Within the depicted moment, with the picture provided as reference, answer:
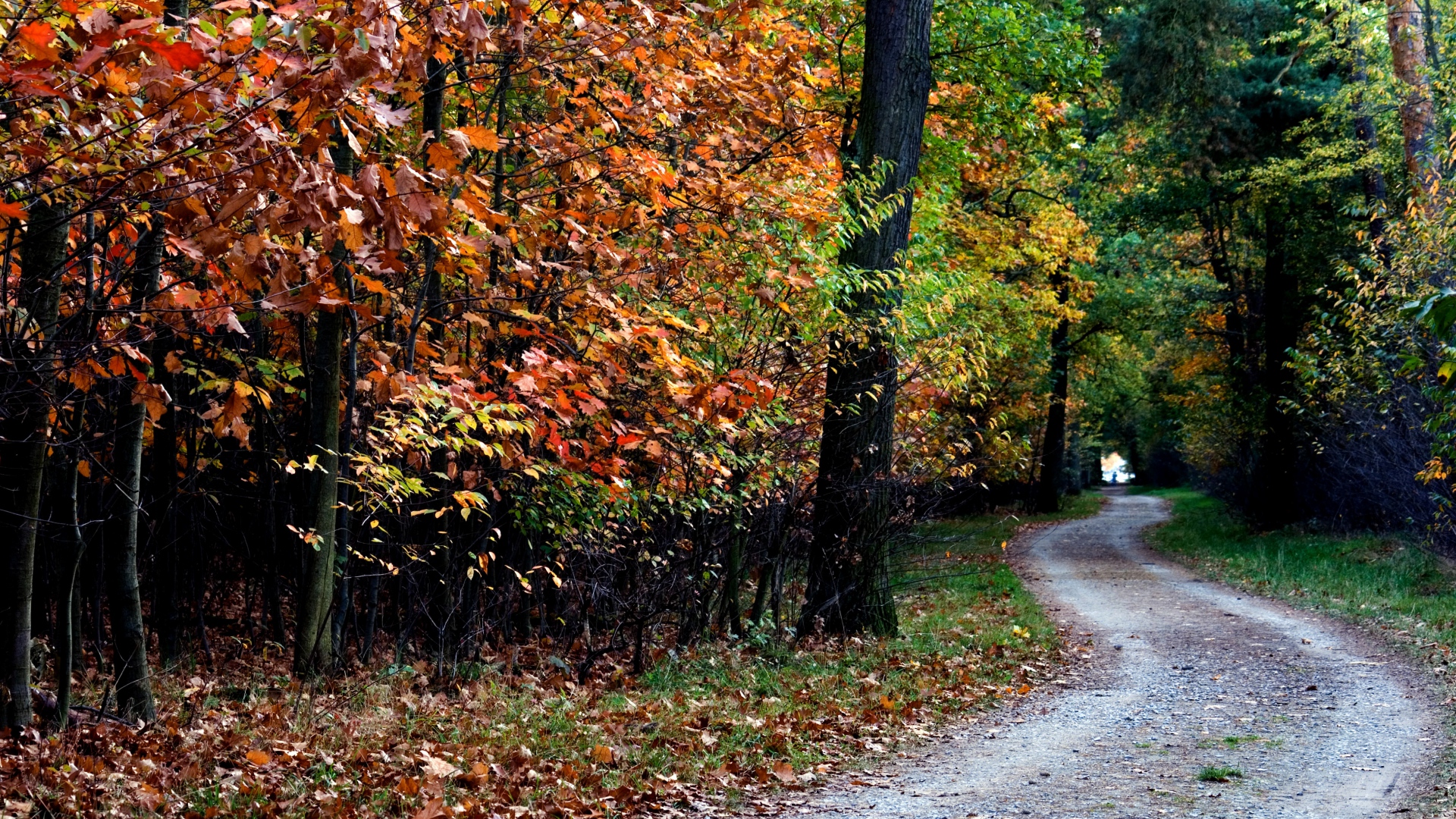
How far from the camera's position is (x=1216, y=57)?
71.2 feet

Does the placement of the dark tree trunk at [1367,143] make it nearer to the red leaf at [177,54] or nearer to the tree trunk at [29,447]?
the tree trunk at [29,447]

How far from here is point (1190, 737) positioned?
26.4 feet

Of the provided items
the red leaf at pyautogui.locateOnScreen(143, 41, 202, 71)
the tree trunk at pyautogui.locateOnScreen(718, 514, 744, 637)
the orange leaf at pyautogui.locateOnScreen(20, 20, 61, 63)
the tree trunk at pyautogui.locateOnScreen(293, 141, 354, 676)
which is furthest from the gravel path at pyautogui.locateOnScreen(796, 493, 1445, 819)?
the orange leaf at pyautogui.locateOnScreen(20, 20, 61, 63)

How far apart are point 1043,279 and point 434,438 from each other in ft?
83.0

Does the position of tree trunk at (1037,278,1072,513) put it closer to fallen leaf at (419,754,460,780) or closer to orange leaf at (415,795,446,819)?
fallen leaf at (419,754,460,780)

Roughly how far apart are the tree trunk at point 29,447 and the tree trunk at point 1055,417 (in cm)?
2669

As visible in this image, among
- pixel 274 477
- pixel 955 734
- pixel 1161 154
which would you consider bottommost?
pixel 955 734

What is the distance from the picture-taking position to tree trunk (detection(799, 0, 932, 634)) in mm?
11438

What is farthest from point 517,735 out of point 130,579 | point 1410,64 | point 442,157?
point 1410,64

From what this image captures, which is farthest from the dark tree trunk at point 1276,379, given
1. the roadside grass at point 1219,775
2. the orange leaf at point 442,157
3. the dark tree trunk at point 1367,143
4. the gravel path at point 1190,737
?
the orange leaf at point 442,157

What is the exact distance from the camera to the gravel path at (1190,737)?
6289 millimetres

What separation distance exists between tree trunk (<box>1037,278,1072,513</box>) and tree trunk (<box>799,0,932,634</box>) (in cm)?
1851

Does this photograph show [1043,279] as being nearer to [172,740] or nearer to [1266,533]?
[1266,533]

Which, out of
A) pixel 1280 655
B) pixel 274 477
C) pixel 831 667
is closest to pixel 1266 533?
pixel 1280 655
